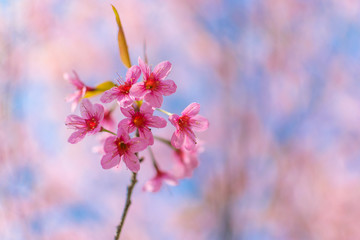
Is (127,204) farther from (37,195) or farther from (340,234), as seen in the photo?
(340,234)

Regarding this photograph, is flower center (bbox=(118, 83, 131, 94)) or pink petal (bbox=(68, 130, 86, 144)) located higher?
flower center (bbox=(118, 83, 131, 94))

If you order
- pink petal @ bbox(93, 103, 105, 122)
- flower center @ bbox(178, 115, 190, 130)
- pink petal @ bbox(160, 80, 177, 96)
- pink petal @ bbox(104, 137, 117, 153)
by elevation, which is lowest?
pink petal @ bbox(104, 137, 117, 153)

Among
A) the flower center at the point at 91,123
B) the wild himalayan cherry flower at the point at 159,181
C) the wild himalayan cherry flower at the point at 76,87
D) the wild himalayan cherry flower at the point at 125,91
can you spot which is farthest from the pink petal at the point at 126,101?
the wild himalayan cherry flower at the point at 159,181

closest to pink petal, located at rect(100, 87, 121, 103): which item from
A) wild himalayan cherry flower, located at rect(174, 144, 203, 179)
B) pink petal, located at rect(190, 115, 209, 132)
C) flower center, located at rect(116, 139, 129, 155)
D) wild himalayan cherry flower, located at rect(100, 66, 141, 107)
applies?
wild himalayan cherry flower, located at rect(100, 66, 141, 107)

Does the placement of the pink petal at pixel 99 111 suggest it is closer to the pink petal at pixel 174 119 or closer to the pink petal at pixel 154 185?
the pink petal at pixel 174 119

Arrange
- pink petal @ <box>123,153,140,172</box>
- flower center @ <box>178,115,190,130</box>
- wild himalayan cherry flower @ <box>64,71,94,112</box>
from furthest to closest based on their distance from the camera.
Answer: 1. wild himalayan cherry flower @ <box>64,71,94,112</box>
2. flower center @ <box>178,115,190,130</box>
3. pink petal @ <box>123,153,140,172</box>

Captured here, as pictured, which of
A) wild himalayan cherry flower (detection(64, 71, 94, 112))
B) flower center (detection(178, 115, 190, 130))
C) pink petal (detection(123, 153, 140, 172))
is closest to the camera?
pink petal (detection(123, 153, 140, 172))

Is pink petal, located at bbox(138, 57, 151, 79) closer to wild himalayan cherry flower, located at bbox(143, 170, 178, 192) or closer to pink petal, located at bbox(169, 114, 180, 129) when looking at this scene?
pink petal, located at bbox(169, 114, 180, 129)

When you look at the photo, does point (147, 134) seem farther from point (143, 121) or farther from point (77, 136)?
point (77, 136)
